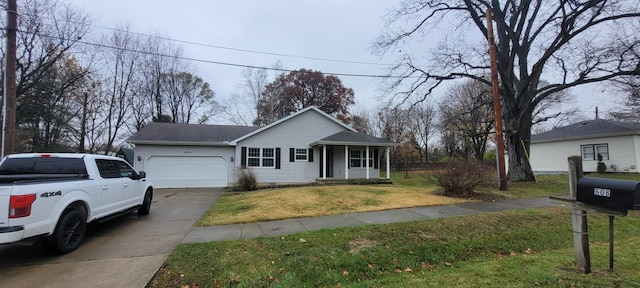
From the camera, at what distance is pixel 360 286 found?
3.65 metres

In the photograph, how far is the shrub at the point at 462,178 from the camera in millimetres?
10109

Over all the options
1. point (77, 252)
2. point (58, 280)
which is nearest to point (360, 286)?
point (58, 280)

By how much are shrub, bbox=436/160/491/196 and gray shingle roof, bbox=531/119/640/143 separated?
17212 millimetres

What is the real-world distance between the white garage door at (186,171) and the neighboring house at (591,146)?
26.3 metres

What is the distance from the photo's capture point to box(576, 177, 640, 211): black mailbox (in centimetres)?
316

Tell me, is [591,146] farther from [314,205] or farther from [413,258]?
[413,258]

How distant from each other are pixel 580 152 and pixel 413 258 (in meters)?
25.7

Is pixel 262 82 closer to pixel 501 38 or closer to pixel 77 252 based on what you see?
pixel 501 38

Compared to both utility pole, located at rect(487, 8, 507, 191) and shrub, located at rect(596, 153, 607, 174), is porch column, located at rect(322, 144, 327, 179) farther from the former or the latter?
shrub, located at rect(596, 153, 607, 174)

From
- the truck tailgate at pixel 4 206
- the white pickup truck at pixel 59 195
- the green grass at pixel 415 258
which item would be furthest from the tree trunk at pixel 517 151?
the truck tailgate at pixel 4 206

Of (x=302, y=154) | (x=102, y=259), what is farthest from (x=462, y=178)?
(x=302, y=154)

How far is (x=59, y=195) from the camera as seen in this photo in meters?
4.64

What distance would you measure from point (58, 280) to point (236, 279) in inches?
92.5

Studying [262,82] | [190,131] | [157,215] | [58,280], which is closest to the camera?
[58,280]
